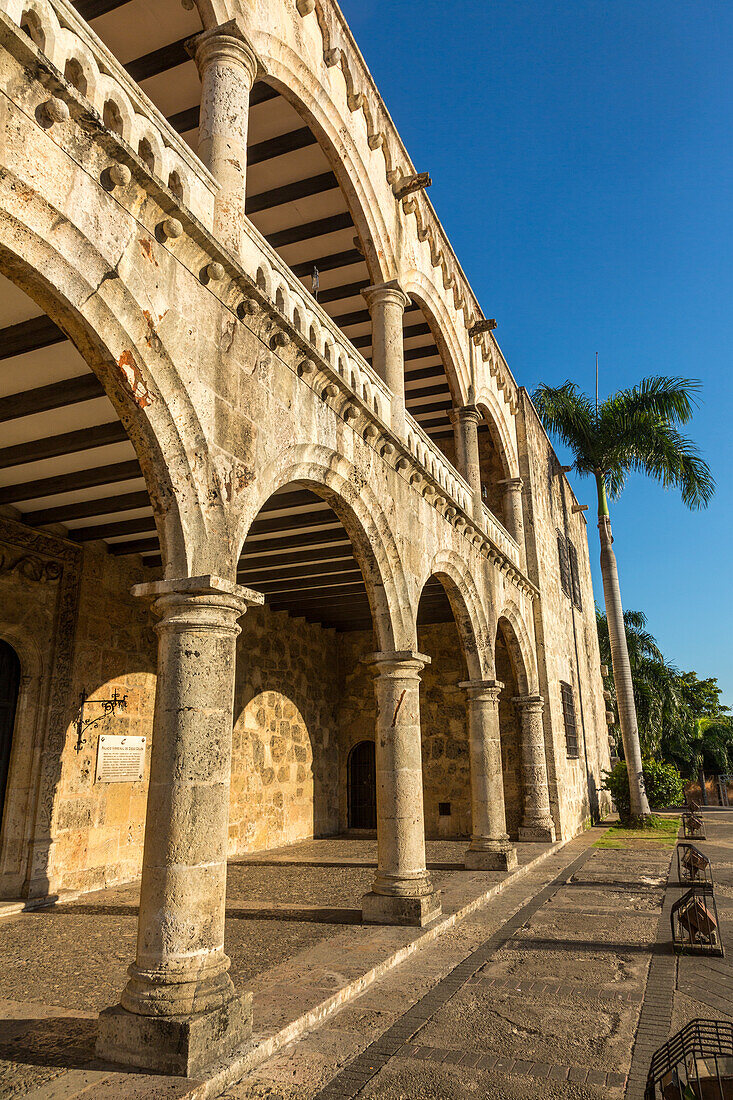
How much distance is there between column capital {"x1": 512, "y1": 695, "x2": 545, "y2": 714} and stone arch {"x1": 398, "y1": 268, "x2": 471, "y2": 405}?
16.1 ft

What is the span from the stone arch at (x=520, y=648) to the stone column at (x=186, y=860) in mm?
8025

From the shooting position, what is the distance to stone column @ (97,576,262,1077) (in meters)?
3.22

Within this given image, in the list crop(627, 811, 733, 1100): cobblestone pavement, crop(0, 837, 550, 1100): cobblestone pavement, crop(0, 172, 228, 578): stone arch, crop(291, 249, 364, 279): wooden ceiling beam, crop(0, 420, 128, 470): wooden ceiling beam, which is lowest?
crop(627, 811, 733, 1100): cobblestone pavement

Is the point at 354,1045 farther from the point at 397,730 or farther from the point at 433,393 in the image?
the point at 433,393

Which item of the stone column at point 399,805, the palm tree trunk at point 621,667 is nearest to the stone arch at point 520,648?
the palm tree trunk at point 621,667

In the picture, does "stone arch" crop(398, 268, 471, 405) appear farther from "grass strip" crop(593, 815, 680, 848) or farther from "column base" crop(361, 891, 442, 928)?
"grass strip" crop(593, 815, 680, 848)

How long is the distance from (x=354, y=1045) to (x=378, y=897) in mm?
2522

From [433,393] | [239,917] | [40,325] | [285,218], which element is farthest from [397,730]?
[433,393]

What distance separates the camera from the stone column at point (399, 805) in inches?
239

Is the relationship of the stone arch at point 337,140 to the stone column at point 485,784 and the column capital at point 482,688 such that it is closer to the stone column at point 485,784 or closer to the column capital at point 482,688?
the column capital at point 482,688

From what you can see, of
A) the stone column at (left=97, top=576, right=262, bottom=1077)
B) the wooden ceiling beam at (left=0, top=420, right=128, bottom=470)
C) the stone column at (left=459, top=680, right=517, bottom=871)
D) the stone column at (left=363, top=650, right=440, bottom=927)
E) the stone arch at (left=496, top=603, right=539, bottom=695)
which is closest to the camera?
the stone column at (left=97, top=576, right=262, bottom=1077)

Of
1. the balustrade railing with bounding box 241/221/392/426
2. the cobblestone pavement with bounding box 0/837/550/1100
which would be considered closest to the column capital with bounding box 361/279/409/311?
the balustrade railing with bounding box 241/221/392/426

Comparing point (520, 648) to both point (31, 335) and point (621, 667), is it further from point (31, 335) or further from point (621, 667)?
point (31, 335)

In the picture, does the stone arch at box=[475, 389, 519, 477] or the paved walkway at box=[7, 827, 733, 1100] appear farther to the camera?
the stone arch at box=[475, 389, 519, 477]
